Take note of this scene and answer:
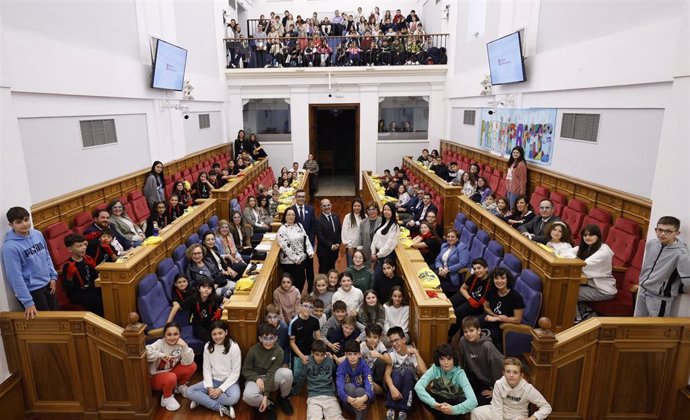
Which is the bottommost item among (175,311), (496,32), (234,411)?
(234,411)

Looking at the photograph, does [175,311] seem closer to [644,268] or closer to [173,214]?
[173,214]

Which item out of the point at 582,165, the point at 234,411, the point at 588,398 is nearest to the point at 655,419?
the point at 588,398

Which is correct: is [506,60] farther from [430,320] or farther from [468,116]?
[430,320]

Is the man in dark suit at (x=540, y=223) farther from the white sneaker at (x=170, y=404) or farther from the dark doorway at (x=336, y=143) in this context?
the dark doorway at (x=336, y=143)

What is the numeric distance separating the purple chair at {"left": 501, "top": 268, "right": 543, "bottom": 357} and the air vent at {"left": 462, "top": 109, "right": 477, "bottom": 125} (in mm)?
7601

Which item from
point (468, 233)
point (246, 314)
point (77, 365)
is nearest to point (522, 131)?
point (468, 233)

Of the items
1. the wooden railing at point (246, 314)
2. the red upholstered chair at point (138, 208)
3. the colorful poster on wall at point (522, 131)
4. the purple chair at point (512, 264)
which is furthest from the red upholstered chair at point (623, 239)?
the red upholstered chair at point (138, 208)

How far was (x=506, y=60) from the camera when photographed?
8484mm

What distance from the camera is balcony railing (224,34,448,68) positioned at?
13469mm

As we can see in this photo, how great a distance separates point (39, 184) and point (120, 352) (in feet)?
9.49

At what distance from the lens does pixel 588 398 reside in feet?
11.7

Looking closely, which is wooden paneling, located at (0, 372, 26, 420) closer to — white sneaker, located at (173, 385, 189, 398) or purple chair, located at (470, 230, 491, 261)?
white sneaker, located at (173, 385, 189, 398)

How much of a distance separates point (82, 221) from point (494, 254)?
5.27m

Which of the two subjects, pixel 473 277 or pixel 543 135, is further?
pixel 543 135
